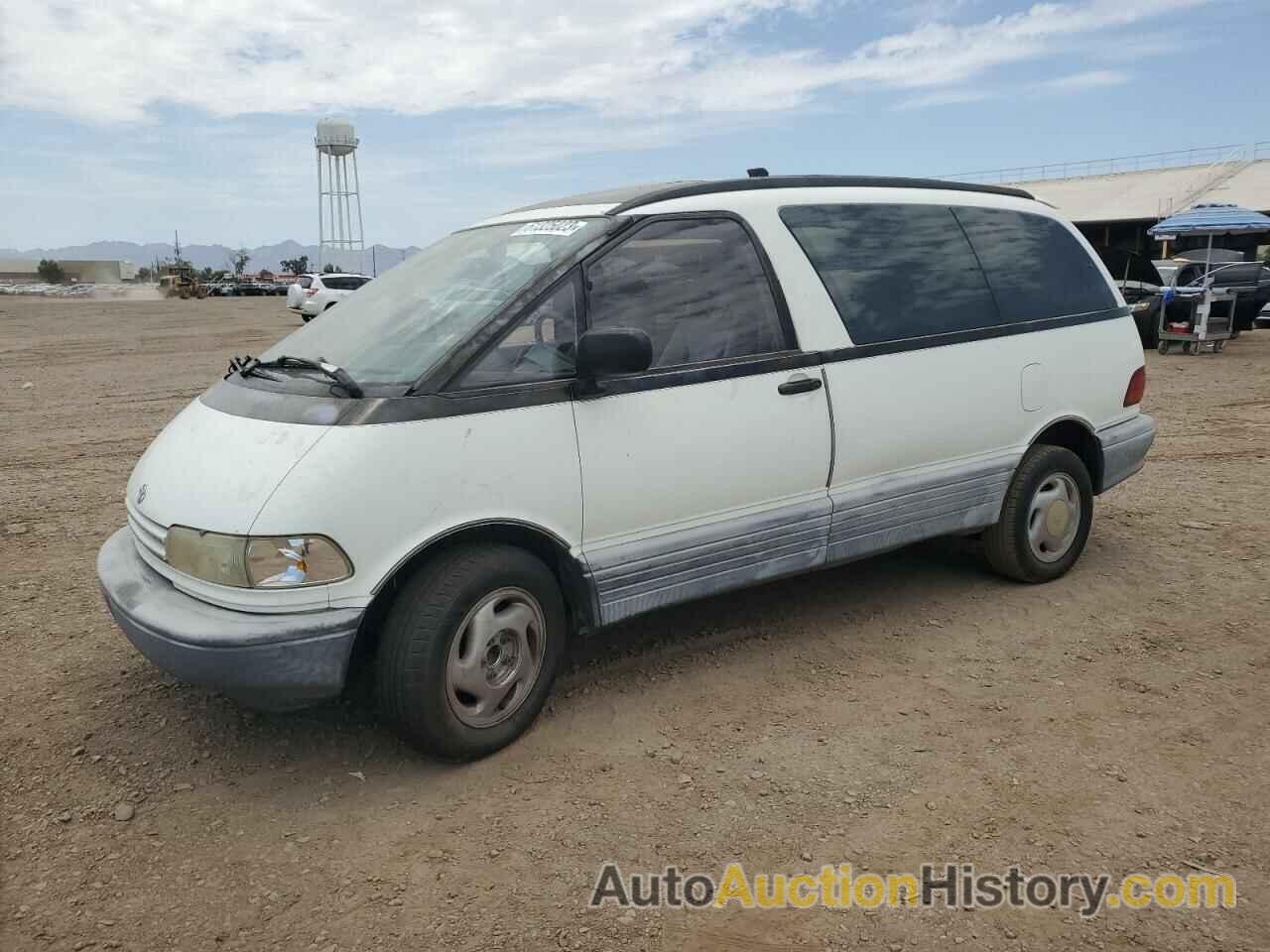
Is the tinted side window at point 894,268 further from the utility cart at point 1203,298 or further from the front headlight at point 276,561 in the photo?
the utility cart at point 1203,298

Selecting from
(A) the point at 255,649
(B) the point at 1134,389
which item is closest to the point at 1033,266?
(B) the point at 1134,389

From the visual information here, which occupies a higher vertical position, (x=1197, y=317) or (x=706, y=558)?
(x=1197, y=317)

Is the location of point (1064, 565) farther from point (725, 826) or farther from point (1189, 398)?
Result: point (1189, 398)

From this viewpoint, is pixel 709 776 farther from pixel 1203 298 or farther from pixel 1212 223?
pixel 1203 298

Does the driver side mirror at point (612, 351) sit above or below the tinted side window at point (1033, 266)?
below

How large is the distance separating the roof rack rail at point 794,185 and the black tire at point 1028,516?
52.6 inches

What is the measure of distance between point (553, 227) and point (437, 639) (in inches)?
65.8

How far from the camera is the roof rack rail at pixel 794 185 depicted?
3875 mm

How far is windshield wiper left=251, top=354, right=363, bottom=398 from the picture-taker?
3236mm

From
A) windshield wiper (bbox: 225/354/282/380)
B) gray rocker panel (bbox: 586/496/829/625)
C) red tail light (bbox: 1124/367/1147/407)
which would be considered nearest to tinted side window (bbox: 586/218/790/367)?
gray rocker panel (bbox: 586/496/829/625)

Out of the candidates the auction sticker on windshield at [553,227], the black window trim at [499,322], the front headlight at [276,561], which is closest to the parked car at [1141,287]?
the auction sticker on windshield at [553,227]

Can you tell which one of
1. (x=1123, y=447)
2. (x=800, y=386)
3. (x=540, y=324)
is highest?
(x=540, y=324)

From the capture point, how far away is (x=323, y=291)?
92.4ft

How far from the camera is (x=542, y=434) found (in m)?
3.37
